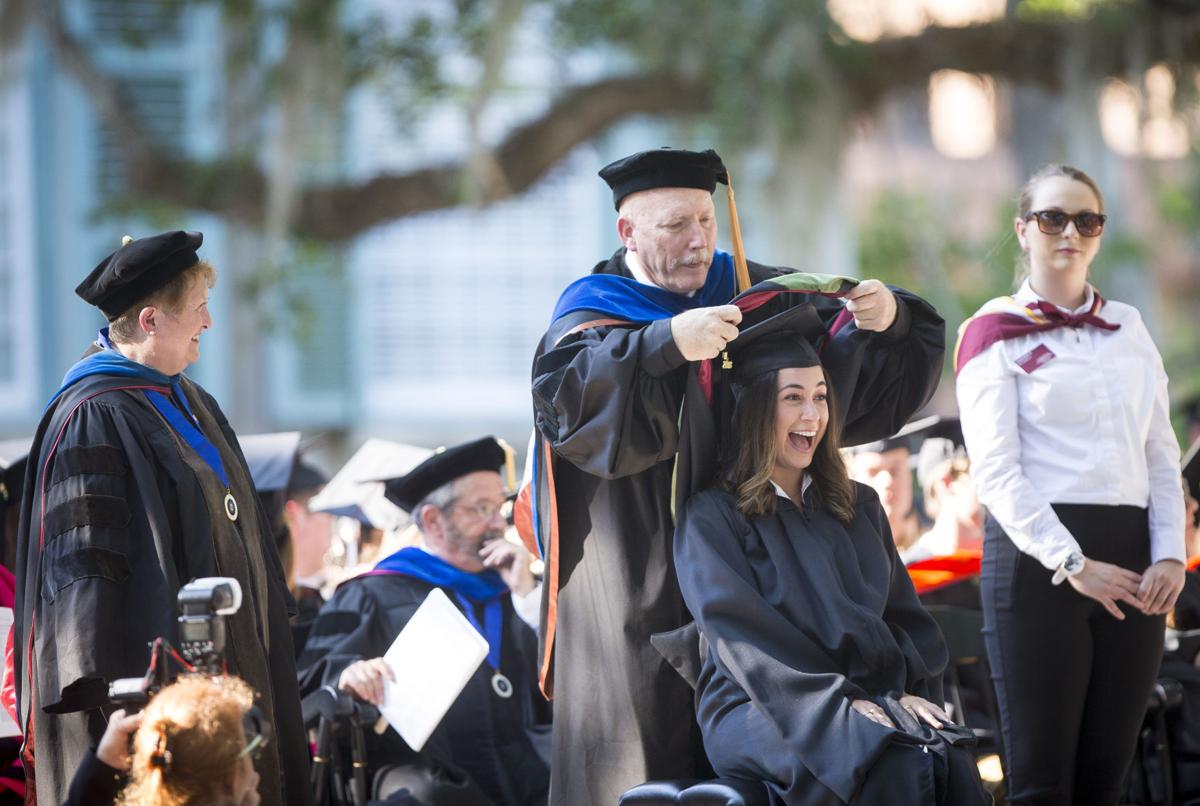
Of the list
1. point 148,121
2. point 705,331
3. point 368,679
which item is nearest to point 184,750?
point 705,331

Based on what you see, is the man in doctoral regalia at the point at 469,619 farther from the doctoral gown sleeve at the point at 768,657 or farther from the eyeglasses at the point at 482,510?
the doctoral gown sleeve at the point at 768,657

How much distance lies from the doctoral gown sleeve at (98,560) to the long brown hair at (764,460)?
136cm

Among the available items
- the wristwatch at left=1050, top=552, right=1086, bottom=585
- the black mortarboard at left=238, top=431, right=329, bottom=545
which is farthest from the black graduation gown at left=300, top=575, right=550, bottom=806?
the wristwatch at left=1050, top=552, right=1086, bottom=585

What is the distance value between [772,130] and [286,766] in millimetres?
6363

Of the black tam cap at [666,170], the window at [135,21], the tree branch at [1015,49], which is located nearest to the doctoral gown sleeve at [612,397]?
the black tam cap at [666,170]

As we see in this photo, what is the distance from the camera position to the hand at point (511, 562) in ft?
17.0

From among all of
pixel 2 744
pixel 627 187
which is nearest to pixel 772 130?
pixel 627 187

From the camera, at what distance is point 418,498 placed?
211 inches

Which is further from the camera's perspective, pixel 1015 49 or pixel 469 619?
pixel 1015 49

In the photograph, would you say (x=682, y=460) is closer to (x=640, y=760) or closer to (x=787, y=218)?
(x=640, y=760)

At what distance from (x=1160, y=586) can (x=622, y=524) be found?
1.43 meters

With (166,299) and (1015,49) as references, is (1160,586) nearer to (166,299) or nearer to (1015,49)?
(166,299)

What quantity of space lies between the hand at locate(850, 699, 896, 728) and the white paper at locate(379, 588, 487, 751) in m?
1.29

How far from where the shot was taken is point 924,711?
3508mm
